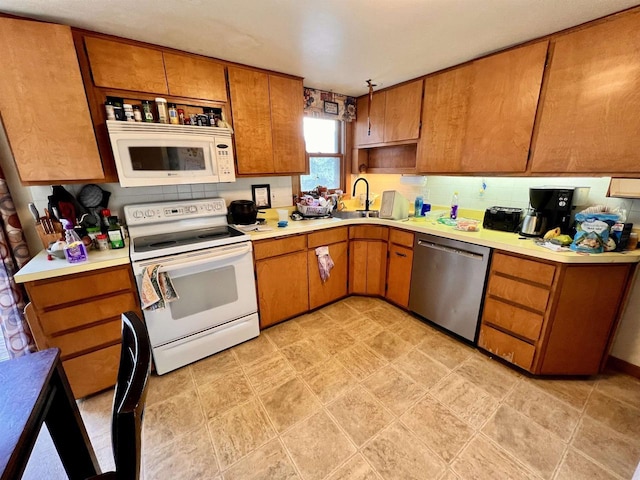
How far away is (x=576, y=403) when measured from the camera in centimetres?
158

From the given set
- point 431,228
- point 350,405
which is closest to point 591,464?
point 350,405

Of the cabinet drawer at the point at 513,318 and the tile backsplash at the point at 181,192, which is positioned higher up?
the tile backsplash at the point at 181,192

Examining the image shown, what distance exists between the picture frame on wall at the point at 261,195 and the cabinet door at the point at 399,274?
1.33 meters

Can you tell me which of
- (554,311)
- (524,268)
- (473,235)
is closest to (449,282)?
(473,235)

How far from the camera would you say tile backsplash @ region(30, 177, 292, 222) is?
1.83 m

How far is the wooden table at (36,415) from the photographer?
0.62 meters

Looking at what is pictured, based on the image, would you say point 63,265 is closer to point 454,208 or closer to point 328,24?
point 328,24

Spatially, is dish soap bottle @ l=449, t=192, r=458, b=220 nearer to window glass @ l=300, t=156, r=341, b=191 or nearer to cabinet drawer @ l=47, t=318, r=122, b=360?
window glass @ l=300, t=156, r=341, b=191

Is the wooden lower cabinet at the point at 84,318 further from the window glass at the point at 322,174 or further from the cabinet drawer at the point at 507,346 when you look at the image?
the cabinet drawer at the point at 507,346

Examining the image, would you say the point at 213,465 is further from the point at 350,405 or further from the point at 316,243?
the point at 316,243

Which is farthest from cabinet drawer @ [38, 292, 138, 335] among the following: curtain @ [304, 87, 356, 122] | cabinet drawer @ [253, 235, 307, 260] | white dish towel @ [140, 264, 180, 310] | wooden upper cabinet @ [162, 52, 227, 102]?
curtain @ [304, 87, 356, 122]

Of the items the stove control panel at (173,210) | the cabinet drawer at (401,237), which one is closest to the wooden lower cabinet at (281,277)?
the stove control panel at (173,210)

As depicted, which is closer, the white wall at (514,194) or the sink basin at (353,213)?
the white wall at (514,194)

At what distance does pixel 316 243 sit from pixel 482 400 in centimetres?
162
